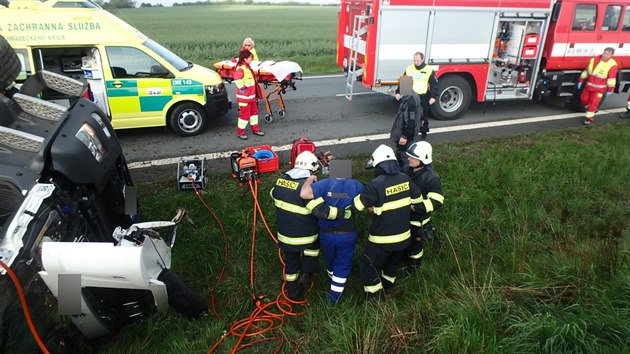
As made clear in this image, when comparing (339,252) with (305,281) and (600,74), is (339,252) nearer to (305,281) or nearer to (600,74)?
(305,281)

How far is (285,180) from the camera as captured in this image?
3670mm

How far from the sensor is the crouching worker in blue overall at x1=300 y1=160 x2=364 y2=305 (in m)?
3.63

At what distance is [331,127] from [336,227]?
447 cm

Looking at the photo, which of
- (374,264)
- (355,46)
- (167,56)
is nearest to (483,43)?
(355,46)

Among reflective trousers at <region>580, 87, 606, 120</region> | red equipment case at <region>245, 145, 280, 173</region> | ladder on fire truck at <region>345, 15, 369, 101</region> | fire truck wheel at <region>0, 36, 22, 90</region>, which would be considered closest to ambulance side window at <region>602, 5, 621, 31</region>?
reflective trousers at <region>580, 87, 606, 120</region>

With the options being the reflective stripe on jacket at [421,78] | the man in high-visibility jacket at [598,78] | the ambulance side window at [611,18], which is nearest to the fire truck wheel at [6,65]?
the reflective stripe on jacket at [421,78]

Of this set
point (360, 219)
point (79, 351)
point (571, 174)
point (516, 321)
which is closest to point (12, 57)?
point (79, 351)

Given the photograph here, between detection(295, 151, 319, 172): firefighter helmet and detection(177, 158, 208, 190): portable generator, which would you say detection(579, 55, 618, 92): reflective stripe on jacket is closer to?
detection(295, 151, 319, 172): firefighter helmet

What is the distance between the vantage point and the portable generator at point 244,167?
5402mm

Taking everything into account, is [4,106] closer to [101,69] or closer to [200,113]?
[101,69]

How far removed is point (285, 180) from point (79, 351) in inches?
79.4

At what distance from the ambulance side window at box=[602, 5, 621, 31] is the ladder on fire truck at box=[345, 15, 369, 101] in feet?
17.3

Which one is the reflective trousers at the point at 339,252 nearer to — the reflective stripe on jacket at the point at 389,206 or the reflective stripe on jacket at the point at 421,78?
the reflective stripe on jacket at the point at 389,206

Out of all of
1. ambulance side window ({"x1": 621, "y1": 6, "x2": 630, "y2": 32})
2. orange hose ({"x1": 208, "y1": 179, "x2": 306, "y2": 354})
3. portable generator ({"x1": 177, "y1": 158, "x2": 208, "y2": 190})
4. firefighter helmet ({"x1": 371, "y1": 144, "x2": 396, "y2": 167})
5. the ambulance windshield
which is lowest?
orange hose ({"x1": 208, "y1": 179, "x2": 306, "y2": 354})
